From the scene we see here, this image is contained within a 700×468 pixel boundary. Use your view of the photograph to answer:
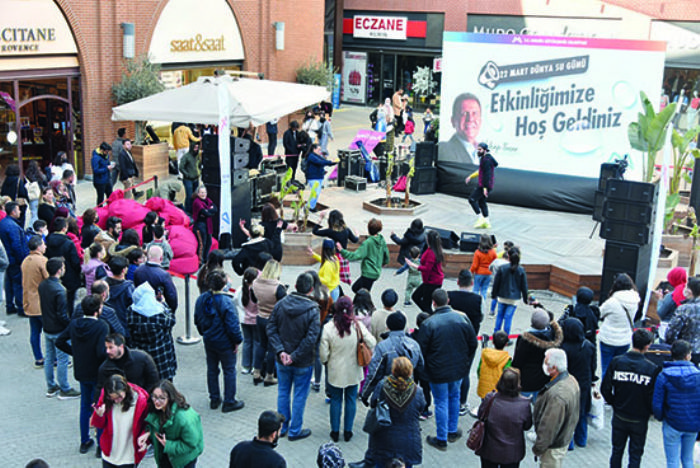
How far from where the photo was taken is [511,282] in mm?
10094

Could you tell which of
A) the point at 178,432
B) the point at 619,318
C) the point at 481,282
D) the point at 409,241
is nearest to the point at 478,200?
the point at 481,282

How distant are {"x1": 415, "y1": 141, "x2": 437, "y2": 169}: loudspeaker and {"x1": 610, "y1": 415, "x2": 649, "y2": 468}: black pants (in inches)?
435

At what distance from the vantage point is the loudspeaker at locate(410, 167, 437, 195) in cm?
1783

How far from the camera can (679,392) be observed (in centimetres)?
682

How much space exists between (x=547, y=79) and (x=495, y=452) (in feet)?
37.5

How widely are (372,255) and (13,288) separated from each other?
5.01m

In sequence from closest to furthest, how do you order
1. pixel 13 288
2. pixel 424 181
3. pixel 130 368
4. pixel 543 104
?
pixel 130 368 → pixel 13 288 → pixel 543 104 → pixel 424 181

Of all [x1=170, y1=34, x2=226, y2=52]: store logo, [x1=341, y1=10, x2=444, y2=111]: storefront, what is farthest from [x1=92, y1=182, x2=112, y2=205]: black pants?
[x1=341, y1=10, x2=444, y2=111]: storefront

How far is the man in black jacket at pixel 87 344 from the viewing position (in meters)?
7.10

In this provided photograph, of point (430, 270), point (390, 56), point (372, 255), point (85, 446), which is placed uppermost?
point (390, 56)

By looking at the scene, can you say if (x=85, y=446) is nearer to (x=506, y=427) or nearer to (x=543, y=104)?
(x=506, y=427)

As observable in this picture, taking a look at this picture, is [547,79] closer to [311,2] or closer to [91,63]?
[91,63]

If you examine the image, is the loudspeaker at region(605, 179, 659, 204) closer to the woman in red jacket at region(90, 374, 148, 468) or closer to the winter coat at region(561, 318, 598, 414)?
the winter coat at region(561, 318, 598, 414)

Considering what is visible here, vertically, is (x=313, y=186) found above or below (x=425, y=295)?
above
